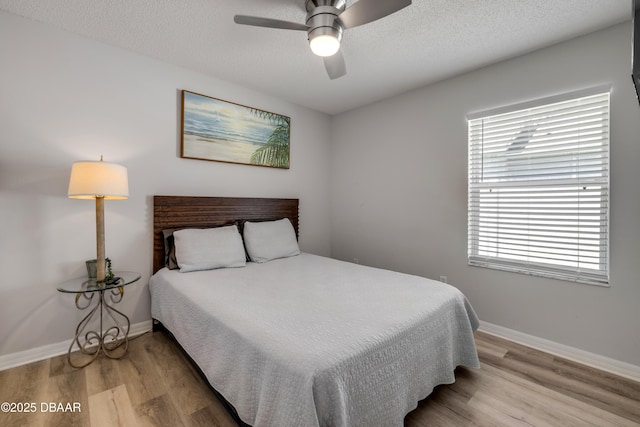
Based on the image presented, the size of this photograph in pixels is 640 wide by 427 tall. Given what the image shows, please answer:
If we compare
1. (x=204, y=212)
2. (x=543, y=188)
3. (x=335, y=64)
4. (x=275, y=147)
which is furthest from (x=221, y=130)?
(x=543, y=188)

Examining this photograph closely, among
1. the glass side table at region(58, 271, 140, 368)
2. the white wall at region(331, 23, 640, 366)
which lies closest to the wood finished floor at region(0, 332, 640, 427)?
the glass side table at region(58, 271, 140, 368)

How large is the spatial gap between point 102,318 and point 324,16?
2814mm

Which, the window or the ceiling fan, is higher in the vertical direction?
the ceiling fan

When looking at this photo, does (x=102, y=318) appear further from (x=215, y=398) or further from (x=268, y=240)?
(x=268, y=240)

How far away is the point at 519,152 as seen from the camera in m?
2.45

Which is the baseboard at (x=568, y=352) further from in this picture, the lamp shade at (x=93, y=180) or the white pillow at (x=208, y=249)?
the lamp shade at (x=93, y=180)

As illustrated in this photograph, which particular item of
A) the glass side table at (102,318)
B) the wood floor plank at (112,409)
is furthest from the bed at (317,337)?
the wood floor plank at (112,409)

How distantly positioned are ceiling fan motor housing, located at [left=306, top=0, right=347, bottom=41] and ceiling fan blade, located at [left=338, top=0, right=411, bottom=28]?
6 cm

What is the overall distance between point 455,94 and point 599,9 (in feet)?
3.56

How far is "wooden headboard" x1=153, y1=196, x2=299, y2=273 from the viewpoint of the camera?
2.59 m

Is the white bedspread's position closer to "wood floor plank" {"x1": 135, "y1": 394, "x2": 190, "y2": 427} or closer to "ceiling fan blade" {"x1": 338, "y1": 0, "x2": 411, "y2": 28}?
"wood floor plank" {"x1": 135, "y1": 394, "x2": 190, "y2": 427}

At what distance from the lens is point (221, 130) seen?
2.95m

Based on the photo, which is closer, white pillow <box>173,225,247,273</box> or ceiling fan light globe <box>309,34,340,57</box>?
ceiling fan light globe <box>309,34,340,57</box>

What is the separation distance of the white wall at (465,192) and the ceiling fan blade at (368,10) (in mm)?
1558
